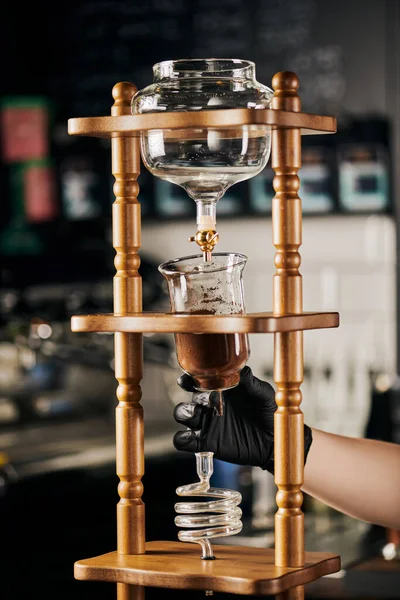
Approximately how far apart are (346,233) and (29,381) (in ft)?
4.22

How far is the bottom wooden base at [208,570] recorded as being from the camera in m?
1.30

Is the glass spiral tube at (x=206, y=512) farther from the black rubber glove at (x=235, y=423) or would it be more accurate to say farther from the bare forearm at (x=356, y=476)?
the bare forearm at (x=356, y=476)

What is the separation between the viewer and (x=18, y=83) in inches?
188

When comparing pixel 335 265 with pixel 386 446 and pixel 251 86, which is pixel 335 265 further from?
pixel 251 86

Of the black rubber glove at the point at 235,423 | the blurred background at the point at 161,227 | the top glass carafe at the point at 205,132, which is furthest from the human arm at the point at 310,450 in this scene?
the blurred background at the point at 161,227

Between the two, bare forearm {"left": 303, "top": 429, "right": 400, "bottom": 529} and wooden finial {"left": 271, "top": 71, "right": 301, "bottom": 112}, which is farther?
bare forearm {"left": 303, "top": 429, "right": 400, "bottom": 529}

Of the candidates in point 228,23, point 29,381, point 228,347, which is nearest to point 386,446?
point 228,347

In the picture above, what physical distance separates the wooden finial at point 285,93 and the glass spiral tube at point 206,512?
429 millimetres

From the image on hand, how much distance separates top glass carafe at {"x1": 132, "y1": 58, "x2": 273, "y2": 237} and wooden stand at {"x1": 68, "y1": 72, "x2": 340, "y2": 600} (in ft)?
0.08

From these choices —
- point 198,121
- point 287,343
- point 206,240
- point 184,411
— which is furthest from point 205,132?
point 184,411

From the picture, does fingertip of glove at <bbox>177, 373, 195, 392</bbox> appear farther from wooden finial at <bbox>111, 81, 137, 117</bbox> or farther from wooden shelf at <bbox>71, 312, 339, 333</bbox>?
wooden finial at <bbox>111, 81, 137, 117</bbox>

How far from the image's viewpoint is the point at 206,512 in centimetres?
Answer: 139

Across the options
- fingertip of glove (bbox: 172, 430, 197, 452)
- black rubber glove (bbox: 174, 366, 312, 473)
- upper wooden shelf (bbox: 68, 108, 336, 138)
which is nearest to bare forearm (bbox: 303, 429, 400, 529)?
black rubber glove (bbox: 174, 366, 312, 473)

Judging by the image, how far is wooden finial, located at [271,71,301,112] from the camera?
1.35 m
